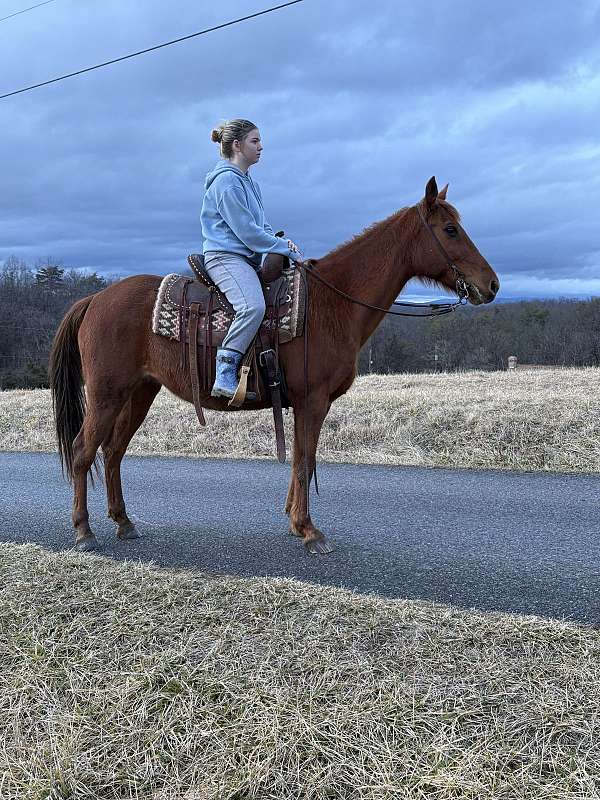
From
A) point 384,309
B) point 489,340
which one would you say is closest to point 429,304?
point 384,309

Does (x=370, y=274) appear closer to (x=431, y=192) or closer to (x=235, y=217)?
(x=431, y=192)

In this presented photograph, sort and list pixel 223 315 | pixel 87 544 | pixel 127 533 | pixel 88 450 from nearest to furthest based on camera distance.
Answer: pixel 223 315 < pixel 87 544 < pixel 88 450 < pixel 127 533

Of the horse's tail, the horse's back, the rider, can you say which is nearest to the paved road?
the horse's tail

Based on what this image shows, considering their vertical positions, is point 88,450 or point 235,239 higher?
point 235,239

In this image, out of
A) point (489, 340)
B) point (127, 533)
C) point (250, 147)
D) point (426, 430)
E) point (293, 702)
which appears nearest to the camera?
point (293, 702)

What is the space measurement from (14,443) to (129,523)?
6892 mm

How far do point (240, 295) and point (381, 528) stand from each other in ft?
7.64

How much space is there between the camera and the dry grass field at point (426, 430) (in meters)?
7.88

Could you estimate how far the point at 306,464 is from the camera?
4.86m

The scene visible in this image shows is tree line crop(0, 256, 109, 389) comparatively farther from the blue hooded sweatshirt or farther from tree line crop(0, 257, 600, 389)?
the blue hooded sweatshirt

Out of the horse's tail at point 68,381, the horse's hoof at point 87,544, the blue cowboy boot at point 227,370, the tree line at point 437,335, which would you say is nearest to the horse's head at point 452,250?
the blue cowboy boot at point 227,370

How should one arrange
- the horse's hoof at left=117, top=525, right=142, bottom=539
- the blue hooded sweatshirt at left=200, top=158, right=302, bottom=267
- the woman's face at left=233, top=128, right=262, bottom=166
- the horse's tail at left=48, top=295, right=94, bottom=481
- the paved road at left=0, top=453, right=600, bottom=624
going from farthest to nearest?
the horse's tail at left=48, top=295, right=94, bottom=481 < the horse's hoof at left=117, top=525, right=142, bottom=539 < the woman's face at left=233, top=128, right=262, bottom=166 < the blue hooded sweatshirt at left=200, top=158, right=302, bottom=267 < the paved road at left=0, top=453, right=600, bottom=624

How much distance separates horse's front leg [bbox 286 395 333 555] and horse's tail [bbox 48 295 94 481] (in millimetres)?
2037

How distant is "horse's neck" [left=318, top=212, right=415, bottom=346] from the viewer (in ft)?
16.4
